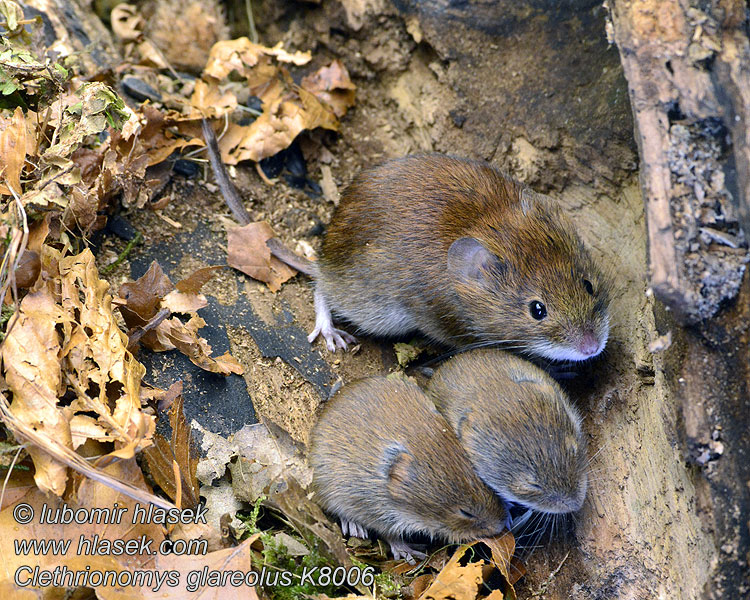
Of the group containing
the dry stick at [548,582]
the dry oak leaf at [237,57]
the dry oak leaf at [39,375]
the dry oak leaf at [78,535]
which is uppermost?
the dry oak leaf at [237,57]

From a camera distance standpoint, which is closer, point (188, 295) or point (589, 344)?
point (589, 344)

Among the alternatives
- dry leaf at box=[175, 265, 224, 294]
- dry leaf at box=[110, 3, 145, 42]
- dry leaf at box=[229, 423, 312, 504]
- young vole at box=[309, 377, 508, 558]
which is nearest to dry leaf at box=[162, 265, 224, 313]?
dry leaf at box=[175, 265, 224, 294]

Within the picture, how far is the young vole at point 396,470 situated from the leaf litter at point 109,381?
0.14 m

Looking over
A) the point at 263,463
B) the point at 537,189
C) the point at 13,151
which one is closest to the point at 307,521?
the point at 263,463

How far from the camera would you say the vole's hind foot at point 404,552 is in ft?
13.9

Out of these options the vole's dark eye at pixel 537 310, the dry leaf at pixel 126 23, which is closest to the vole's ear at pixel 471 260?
the vole's dark eye at pixel 537 310

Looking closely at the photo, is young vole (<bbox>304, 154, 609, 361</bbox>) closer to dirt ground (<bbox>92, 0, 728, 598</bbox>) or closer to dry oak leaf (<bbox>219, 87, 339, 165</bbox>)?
dirt ground (<bbox>92, 0, 728, 598</bbox>)

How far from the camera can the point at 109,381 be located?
363cm

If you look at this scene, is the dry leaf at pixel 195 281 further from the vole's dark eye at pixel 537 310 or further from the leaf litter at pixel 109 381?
the vole's dark eye at pixel 537 310

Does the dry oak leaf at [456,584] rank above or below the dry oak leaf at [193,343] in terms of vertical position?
below

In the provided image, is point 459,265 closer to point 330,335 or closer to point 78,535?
point 330,335

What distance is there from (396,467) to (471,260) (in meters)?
1.43

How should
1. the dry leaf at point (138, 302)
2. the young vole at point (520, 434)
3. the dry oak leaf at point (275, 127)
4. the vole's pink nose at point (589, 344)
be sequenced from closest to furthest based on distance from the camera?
the young vole at point (520, 434)
the dry leaf at point (138, 302)
the vole's pink nose at point (589, 344)
the dry oak leaf at point (275, 127)

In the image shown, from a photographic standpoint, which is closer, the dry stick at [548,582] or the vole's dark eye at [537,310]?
the dry stick at [548,582]
